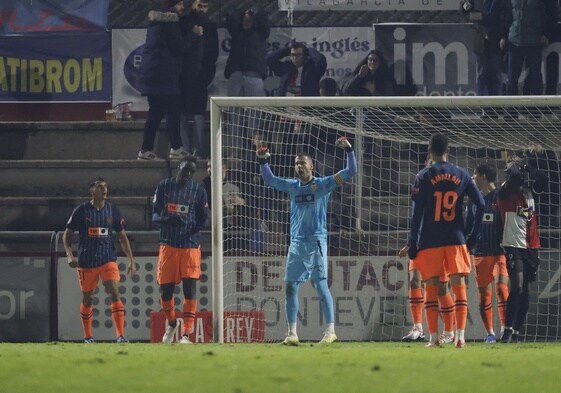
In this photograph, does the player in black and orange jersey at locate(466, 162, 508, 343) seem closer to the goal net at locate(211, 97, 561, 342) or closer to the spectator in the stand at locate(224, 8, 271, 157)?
the goal net at locate(211, 97, 561, 342)

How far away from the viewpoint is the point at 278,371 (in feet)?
34.7

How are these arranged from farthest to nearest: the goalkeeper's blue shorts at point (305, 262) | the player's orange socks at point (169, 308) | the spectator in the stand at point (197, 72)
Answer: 1. the spectator in the stand at point (197, 72)
2. the player's orange socks at point (169, 308)
3. the goalkeeper's blue shorts at point (305, 262)

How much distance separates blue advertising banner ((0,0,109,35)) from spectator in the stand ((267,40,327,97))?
250 cm

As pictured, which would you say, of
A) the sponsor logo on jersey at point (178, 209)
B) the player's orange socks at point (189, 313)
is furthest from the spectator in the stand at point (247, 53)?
the player's orange socks at point (189, 313)

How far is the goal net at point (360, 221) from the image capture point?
61.8 ft

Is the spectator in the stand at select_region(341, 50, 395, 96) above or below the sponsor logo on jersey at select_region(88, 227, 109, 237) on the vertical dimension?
above

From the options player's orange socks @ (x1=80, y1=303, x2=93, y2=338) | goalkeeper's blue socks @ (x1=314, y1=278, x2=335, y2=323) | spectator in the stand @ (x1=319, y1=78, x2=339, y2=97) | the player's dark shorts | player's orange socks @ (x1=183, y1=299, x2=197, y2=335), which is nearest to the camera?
goalkeeper's blue socks @ (x1=314, y1=278, x2=335, y2=323)

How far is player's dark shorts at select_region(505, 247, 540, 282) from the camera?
16.9m

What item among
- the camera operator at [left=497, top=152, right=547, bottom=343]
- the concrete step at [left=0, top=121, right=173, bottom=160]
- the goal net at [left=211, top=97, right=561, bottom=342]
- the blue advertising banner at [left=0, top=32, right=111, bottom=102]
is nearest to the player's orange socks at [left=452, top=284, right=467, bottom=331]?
the camera operator at [left=497, top=152, right=547, bottom=343]

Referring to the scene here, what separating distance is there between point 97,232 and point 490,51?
6.35 metres

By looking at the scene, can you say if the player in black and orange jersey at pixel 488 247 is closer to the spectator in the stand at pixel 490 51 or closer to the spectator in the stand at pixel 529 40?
the spectator in the stand at pixel 490 51

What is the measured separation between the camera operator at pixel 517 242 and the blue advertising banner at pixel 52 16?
7.24m

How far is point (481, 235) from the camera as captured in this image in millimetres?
17016

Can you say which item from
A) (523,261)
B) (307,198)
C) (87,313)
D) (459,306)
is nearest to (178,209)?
(87,313)
